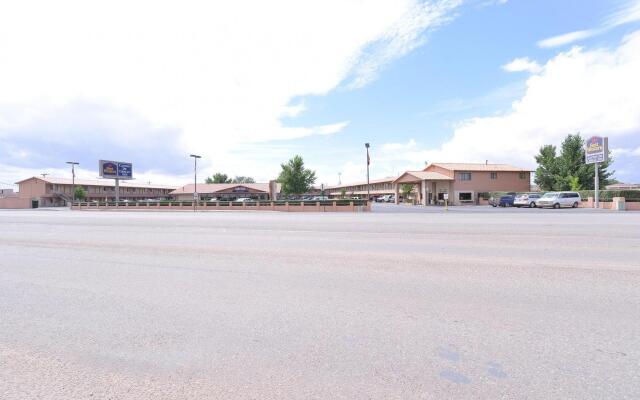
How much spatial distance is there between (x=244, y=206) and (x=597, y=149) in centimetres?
4063

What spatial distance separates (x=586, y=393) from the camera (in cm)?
260

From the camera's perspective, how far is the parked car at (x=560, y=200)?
36.9 meters

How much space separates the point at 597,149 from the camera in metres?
36.7

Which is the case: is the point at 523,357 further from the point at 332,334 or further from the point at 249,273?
the point at 249,273

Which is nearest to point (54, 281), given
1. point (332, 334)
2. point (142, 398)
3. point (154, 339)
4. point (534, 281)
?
point (154, 339)

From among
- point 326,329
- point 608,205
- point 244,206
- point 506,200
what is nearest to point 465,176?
point 506,200

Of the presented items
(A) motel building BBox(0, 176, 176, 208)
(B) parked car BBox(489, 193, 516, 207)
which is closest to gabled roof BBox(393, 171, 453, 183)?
(B) parked car BBox(489, 193, 516, 207)

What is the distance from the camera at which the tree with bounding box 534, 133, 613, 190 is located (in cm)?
5034

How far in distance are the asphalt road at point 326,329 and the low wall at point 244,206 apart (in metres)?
28.4

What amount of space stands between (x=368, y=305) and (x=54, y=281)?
5992 mm

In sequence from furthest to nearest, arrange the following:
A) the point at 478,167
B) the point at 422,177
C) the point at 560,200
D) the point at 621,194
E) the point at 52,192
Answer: the point at 52,192 < the point at 478,167 < the point at 422,177 < the point at 560,200 < the point at 621,194

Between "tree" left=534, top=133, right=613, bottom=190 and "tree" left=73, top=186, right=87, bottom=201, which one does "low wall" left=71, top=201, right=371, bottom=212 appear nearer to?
"tree" left=73, top=186, right=87, bottom=201

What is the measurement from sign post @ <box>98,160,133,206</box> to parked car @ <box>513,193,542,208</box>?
5754 centimetres

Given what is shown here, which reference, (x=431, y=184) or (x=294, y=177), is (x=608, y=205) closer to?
(x=431, y=184)
